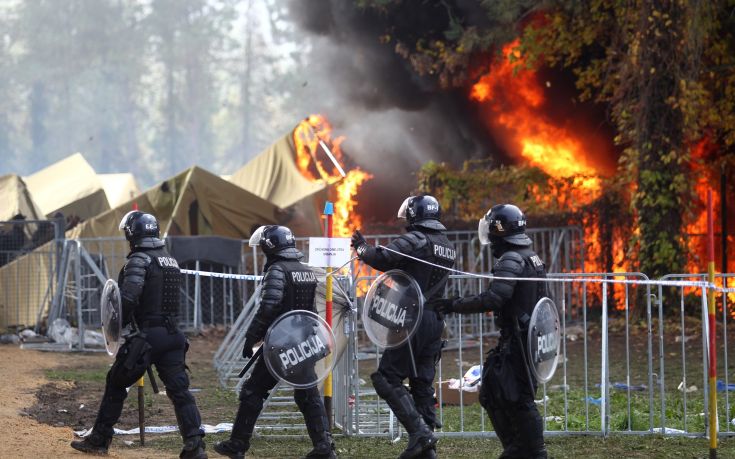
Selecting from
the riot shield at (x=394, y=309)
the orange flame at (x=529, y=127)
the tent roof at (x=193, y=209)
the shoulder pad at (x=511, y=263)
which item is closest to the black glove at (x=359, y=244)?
the riot shield at (x=394, y=309)

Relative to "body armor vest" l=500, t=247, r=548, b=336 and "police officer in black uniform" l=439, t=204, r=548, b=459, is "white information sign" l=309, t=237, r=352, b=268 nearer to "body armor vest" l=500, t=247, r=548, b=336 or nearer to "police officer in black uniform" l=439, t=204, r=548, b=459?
"police officer in black uniform" l=439, t=204, r=548, b=459

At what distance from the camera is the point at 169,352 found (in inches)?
333

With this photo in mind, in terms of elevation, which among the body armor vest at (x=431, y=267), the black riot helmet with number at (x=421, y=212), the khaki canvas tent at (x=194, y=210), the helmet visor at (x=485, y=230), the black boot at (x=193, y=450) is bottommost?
the black boot at (x=193, y=450)

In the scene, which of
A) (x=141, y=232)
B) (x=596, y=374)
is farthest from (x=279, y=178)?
(x=141, y=232)

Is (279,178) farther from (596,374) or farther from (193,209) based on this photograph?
(596,374)

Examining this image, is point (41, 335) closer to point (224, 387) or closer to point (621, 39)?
point (224, 387)

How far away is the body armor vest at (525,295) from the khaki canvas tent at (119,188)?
68.7ft

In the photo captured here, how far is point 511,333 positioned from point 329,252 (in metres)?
2.10

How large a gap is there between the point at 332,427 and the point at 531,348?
289cm

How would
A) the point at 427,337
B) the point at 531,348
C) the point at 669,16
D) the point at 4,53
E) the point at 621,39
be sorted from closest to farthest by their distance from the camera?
1. the point at 531,348
2. the point at 427,337
3. the point at 669,16
4. the point at 621,39
5. the point at 4,53

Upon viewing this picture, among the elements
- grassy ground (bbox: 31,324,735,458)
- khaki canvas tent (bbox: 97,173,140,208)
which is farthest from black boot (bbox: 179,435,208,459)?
khaki canvas tent (bbox: 97,173,140,208)

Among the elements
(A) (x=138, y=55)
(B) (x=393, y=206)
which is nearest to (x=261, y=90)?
(A) (x=138, y=55)

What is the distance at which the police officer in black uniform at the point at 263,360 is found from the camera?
807 cm

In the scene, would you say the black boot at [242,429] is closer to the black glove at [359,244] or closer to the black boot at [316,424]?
the black boot at [316,424]
